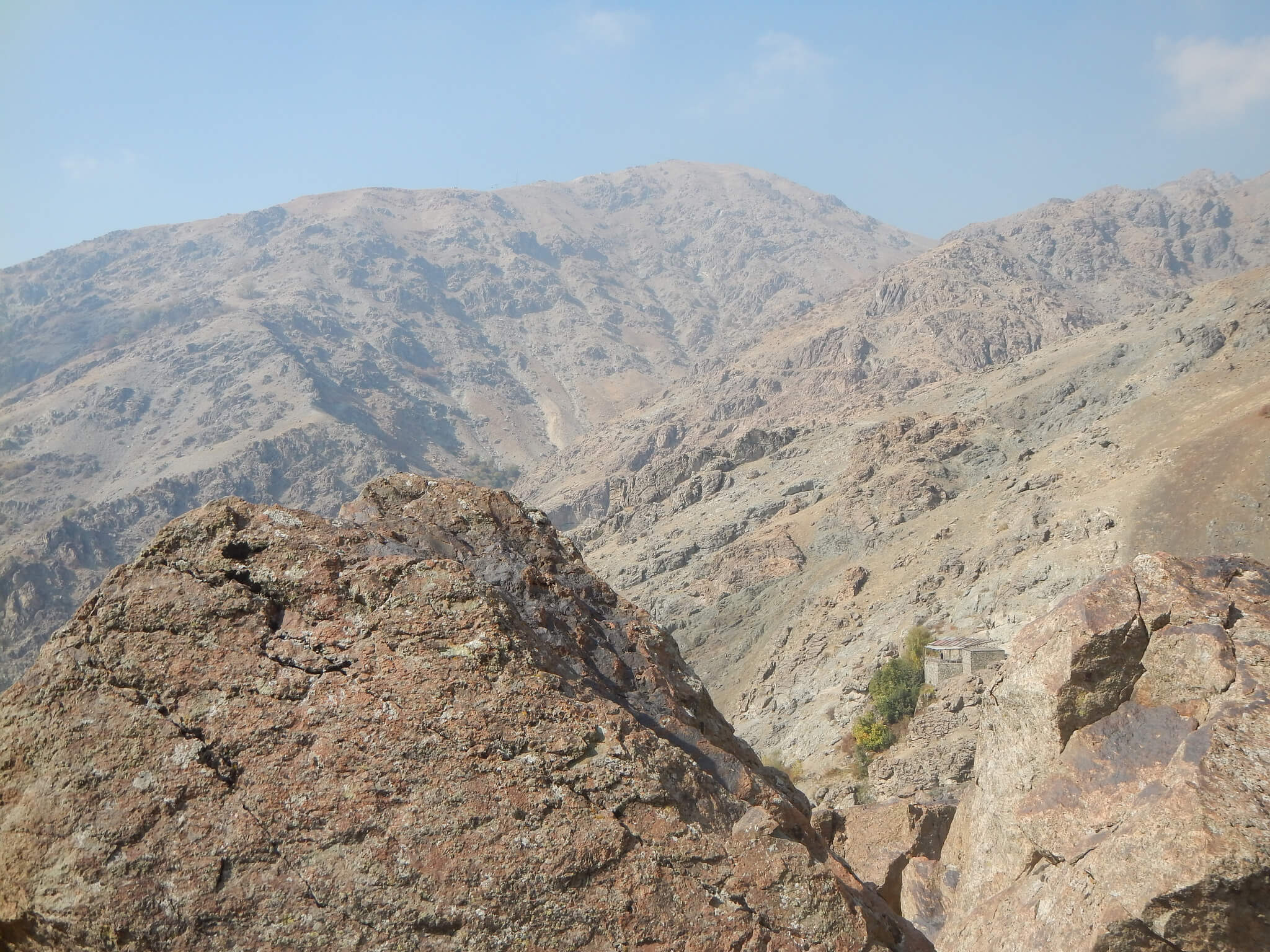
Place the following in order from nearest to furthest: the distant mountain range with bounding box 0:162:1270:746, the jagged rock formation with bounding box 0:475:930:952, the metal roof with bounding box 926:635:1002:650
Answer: the jagged rock formation with bounding box 0:475:930:952
the metal roof with bounding box 926:635:1002:650
the distant mountain range with bounding box 0:162:1270:746

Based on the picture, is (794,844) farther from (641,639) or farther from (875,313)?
(875,313)

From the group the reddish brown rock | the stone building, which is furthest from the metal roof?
the reddish brown rock

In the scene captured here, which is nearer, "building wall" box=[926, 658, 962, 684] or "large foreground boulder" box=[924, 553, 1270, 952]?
"large foreground boulder" box=[924, 553, 1270, 952]

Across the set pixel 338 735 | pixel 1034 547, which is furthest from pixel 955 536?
pixel 338 735

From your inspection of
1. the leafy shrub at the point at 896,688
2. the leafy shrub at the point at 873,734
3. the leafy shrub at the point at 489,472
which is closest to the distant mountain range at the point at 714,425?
the leafy shrub at the point at 489,472

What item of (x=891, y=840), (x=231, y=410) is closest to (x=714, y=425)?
(x=231, y=410)

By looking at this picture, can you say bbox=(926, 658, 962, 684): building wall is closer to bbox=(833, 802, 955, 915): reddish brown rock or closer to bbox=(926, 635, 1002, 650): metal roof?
bbox=(926, 635, 1002, 650): metal roof

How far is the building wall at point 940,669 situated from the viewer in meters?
31.2

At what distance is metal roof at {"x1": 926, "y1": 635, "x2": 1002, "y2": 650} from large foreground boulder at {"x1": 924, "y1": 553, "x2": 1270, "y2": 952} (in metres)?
22.6

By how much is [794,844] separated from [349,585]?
3.09 m

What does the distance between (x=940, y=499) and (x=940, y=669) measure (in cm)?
2336

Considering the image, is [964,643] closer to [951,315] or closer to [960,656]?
[960,656]

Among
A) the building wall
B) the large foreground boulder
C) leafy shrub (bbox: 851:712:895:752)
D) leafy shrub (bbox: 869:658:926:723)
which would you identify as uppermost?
the large foreground boulder

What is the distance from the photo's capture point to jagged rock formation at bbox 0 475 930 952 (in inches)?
187
